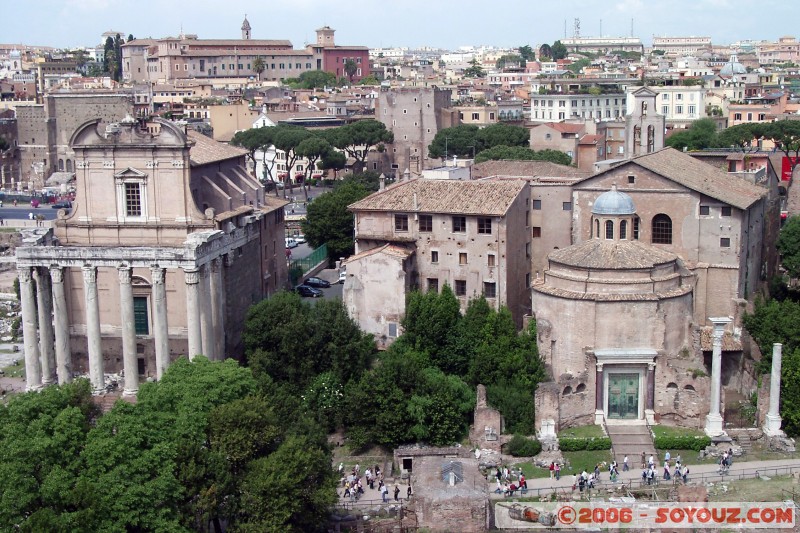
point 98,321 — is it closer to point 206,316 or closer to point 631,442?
point 206,316

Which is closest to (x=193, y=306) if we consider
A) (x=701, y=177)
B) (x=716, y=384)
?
(x=716, y=384)

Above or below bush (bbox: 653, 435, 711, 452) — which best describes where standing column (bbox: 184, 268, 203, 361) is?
above

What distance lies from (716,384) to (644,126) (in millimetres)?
19520

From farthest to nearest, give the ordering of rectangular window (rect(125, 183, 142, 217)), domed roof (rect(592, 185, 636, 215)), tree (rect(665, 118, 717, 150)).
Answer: tree (rect(665, 118, 717, 150)) < rectangular window (rect(125, 183, 142, 217)) < domed roof (rect(592, 185, 636, 215))

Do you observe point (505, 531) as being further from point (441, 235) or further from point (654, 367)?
point (441, 235)

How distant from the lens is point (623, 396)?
4472 centimetres

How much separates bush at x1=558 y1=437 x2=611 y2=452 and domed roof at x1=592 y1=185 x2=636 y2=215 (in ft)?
33.0

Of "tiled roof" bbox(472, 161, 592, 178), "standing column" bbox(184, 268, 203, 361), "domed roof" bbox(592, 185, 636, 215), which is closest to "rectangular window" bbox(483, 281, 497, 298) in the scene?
"domed roof" bbox(592, 185, 636, 215)

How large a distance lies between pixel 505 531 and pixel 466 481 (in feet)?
7.25

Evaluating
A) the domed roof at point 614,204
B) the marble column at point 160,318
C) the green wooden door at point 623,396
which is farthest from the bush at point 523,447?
the marble column at point 160,318

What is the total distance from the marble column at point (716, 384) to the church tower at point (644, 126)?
17.2 meters

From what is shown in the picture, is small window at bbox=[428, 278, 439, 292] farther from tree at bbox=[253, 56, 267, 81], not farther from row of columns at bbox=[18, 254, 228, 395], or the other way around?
tree at bbox=[253, 56, 267, 81]

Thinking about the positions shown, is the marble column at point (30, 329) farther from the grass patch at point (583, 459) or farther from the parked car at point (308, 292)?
the grass patch at point (583, 459)

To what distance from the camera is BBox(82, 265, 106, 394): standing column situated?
45.0 metres
